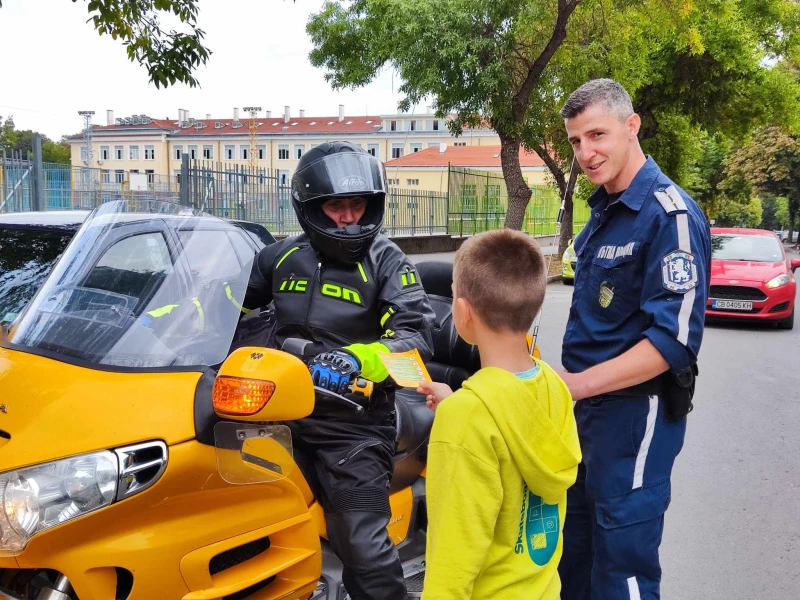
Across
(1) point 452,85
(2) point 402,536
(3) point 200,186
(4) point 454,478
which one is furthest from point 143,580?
(1) point 452,85

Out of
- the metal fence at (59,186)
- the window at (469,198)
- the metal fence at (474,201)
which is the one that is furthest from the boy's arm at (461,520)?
the window at (469,198)

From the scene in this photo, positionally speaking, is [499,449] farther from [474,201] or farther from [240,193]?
[474,201]

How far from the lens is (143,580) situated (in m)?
1.84

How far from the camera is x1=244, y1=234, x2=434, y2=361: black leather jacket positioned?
261 cm

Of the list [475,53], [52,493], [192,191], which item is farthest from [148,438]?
[475,53]

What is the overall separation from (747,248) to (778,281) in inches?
52.2

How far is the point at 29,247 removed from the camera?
165 inches

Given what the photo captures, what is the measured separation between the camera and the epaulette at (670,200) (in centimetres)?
222

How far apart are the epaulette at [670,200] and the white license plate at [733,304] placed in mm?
10363

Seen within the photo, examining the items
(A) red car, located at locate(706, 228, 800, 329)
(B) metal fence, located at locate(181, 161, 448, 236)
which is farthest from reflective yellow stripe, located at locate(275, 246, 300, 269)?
(A) red car, located at locate(706, 228, 800, 329)

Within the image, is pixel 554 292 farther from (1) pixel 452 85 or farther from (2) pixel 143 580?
(2) pixel 143 580

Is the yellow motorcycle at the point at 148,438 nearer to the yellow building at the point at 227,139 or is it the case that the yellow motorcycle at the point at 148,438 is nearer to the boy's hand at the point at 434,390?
the boy's hand at the point at 434,390

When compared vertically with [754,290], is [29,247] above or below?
above

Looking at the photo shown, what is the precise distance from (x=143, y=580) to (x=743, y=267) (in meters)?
11.9
